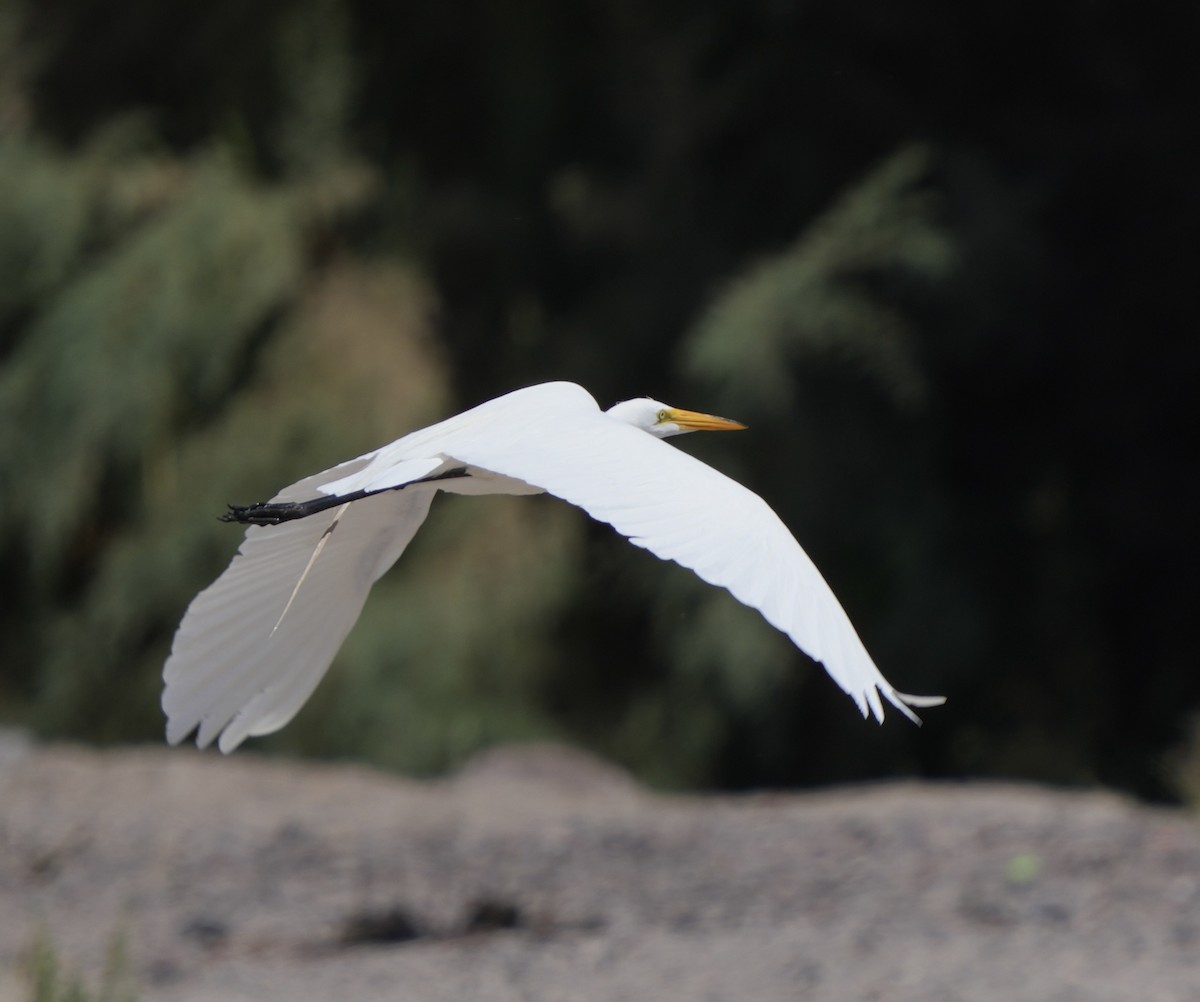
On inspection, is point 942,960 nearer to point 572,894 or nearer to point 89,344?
point 572,894

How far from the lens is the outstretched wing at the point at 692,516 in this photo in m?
1.63

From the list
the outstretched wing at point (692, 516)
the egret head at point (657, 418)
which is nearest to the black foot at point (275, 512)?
the outstretched wing at point (692, 516)

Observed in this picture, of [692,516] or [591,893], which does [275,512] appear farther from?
[591,893]

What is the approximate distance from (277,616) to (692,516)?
0.94 m

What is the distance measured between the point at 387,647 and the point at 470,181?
225cm

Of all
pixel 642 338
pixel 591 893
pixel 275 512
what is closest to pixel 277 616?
pixel 275 512

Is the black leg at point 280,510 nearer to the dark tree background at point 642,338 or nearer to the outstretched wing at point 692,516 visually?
the outstretched wing at point 692,516

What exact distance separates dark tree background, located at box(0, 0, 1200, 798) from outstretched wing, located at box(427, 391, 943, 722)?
13.1 ft

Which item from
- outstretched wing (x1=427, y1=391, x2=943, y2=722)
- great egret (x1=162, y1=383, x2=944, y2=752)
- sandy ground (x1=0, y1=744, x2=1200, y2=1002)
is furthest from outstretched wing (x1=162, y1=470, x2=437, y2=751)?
sandy ground (x1=0, y1=744, x2=1200, y2=1002)

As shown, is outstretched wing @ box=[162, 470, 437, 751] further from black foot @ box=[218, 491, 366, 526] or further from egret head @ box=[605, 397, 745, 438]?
egret head @ box=[605, 397, 745, 438]

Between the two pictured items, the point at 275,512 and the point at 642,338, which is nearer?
the point at 275,512

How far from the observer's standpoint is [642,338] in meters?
6.70

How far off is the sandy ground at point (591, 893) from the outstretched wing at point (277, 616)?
83cm

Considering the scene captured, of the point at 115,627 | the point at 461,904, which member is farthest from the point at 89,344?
the point at 461,904
